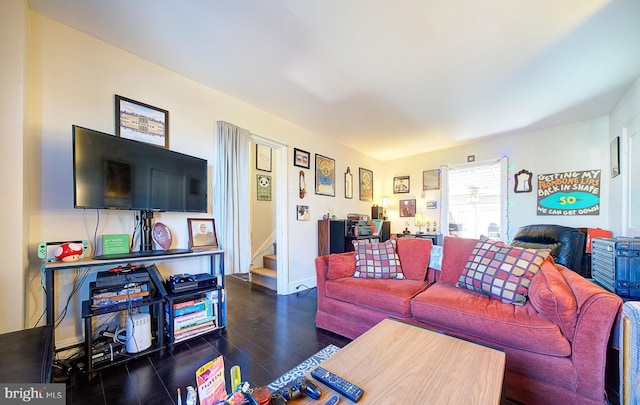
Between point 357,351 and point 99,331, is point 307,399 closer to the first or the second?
point 357,351

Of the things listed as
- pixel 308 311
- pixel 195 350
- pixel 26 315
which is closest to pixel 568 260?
pixel 308 311

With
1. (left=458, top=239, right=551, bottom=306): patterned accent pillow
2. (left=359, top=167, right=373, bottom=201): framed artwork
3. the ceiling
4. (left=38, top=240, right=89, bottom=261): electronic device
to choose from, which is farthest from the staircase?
(left=458, top=239, right=551, bottom=306): patterned accent pillow

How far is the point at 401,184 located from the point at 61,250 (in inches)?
199

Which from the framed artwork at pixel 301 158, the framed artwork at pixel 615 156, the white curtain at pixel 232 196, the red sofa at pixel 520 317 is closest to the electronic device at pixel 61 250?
the white curtain at pixel 232 196

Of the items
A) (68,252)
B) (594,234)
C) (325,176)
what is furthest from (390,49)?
(594,234)

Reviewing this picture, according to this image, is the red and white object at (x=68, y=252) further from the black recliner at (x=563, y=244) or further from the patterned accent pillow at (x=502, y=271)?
the black recliner at (x=563, y=244)

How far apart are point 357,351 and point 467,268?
137 centimetres

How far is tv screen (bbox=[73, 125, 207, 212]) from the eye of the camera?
1.62m

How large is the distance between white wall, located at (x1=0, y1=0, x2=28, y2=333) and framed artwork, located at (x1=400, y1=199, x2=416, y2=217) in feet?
16.8

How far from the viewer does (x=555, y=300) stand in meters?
1.34

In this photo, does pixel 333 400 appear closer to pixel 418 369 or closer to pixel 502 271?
pixel 418 369

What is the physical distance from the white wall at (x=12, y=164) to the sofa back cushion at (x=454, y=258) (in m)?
3.13

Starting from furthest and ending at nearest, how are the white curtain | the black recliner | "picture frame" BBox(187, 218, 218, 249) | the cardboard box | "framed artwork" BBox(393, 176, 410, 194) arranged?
"framed artwork" BBox(393, 176, 410, 194) < the cardboard box < the black recliner < the white curtain < "picture frame" BBox(187, 218, 218, 249)

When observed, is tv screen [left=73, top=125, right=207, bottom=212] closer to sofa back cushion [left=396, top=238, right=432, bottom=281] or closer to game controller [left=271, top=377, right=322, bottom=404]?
game controller [left=271, top=377, right=322, bottom=404]
